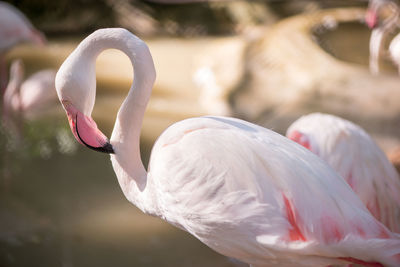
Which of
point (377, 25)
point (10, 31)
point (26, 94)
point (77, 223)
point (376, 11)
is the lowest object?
point (77, 223)

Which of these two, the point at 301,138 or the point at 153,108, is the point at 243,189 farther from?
the point at 153,108

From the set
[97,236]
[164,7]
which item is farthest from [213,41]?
[97,236]

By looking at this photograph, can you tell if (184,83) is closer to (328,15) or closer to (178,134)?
(328,15)

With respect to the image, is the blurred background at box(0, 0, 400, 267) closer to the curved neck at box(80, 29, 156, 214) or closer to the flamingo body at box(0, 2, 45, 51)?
the flamingo body at box(0, 2, 45, 51)

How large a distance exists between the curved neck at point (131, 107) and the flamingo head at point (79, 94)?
3.1 inches

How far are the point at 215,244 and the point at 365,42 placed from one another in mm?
4795

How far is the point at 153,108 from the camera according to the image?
5.35 m

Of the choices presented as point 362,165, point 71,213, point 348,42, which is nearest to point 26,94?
point 71,213

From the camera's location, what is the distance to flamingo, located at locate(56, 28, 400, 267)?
6.46 ft

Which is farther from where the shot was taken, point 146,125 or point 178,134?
point 146,125

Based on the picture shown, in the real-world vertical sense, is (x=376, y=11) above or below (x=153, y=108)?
above

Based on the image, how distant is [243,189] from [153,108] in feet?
11.1

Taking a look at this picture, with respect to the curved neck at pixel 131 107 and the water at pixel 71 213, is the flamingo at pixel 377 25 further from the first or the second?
the curved neck at pixel 131 107

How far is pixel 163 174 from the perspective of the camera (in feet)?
7.14
